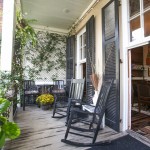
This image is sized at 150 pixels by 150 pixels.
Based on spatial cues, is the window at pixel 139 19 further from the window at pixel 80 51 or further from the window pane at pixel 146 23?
the window at pixel 80 51

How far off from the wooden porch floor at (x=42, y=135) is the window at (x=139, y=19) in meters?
1.74

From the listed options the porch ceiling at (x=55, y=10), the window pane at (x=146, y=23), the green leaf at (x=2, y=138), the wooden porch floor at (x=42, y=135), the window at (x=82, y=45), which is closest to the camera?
the green leaf at (x=2, y=138)

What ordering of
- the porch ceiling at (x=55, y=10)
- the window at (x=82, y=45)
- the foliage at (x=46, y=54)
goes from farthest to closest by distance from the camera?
1. the foliage at (x=46, y=54)
2. the window at (x=82, y=45)
3. the porch ceiling at (x=55, y=10)

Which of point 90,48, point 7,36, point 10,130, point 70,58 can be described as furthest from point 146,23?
point 70,58

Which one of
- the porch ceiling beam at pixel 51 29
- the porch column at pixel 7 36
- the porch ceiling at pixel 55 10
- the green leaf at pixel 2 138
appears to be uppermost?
the porch ceiling at pixel 55 10

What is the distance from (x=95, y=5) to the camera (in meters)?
3.79

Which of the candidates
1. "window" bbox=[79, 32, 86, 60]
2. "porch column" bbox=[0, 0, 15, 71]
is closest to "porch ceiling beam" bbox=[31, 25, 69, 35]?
"window" bbox=[79, 32, 86, 60]

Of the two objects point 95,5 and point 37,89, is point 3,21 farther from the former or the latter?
point 37,89

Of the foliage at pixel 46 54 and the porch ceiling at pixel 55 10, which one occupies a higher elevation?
the porch ceiling at pixel 55 10

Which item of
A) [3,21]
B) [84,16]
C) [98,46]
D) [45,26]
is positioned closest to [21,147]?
[3,21]

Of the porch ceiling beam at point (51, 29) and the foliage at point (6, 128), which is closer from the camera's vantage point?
the foliage at point (6, 128)

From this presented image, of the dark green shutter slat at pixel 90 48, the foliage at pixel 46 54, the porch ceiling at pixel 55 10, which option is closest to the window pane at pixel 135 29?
the dark green shutter slat at pixel 90 48

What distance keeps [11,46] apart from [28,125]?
162cm

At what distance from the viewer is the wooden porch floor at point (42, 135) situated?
2.18 m
